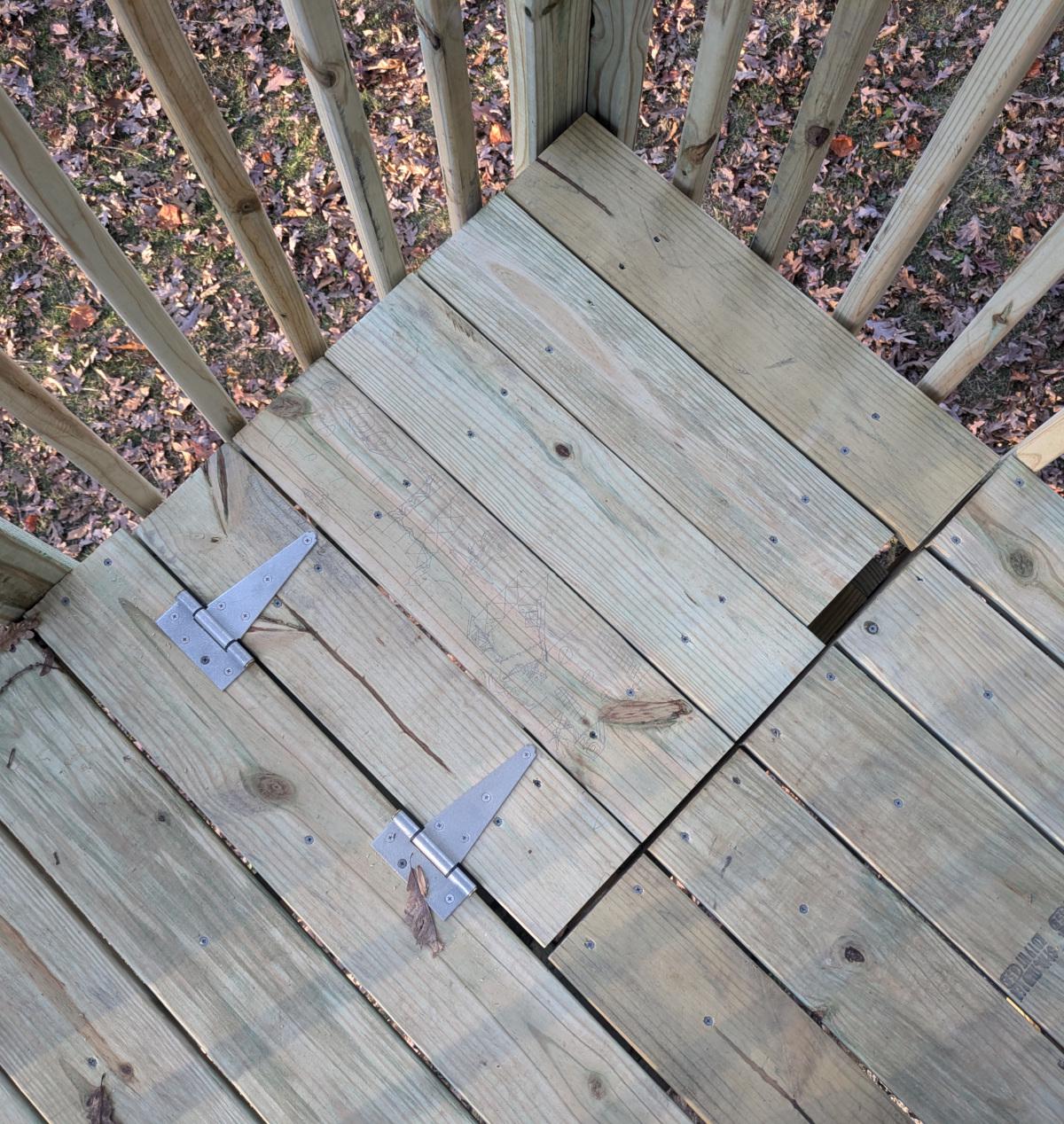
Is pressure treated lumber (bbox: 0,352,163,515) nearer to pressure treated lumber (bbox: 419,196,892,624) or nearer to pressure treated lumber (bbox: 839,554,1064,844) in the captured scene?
pressure treated lumber (bbox: 419,196,892,624)

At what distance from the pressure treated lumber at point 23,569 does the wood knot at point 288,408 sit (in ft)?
1.85

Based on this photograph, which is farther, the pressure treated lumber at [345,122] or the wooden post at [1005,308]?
the wooden post at [1005,308]

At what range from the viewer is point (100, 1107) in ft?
6.13

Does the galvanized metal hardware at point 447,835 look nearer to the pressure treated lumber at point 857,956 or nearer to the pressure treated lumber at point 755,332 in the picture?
the pressure treated lumber at point 857,956

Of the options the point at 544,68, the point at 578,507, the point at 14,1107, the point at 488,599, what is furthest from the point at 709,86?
the point at 14,1107

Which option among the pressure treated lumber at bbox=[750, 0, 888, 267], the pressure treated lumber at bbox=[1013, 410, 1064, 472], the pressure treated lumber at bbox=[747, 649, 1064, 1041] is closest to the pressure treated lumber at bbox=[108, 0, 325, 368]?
the pressure treated lumber at bbox=[750, 0, 888, 267]

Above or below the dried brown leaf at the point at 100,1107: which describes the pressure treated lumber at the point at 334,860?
above

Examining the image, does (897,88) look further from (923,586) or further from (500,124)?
(923,586)

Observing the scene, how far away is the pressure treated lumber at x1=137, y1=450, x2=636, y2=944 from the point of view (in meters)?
1.93

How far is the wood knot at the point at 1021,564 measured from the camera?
6.64 ft

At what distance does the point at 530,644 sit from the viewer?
2.00 meters

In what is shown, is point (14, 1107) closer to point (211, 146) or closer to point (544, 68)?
point (211, 146)

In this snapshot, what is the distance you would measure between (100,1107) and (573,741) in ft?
3.94

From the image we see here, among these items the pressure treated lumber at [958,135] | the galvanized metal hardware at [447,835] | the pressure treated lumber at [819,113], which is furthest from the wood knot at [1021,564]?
the galvanized metal hardware at [447,835]
